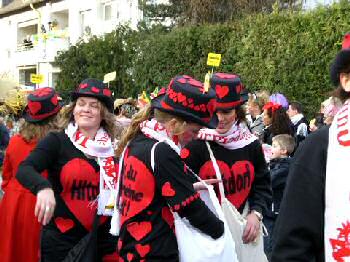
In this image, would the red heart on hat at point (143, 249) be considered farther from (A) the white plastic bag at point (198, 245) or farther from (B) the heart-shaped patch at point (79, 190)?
(B) the heart-shaped patch at point (79, 190)

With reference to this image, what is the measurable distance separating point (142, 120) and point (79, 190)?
37.9 inches

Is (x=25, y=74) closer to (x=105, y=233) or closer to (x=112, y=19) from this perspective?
(x=112, y=19)

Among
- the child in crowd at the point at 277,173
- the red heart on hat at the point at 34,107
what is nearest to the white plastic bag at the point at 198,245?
the red heart on hat at the point at 34,107

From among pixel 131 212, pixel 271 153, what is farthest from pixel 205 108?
pixel 271 153

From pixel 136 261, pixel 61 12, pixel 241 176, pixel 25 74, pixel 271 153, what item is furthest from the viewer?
pixel 25 74

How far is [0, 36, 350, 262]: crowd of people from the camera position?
1.97m

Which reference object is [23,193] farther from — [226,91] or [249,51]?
[249,51]

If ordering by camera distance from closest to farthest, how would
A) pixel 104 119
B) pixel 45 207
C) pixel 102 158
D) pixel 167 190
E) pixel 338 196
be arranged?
1. pixel 338 196
2. pixel 167 190
3. pixel 45 207
4. pixel 102 158
5. pixel 104 119

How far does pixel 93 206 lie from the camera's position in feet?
12.8

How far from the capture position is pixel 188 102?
9.71ft

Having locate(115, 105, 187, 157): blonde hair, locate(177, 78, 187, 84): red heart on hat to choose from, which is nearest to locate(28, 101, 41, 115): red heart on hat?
locate(115, 105, 187, 157): blonde hair

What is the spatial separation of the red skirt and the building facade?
20.3 metres

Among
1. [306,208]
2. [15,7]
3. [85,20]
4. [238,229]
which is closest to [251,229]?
[238,229]

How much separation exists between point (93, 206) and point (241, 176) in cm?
96
